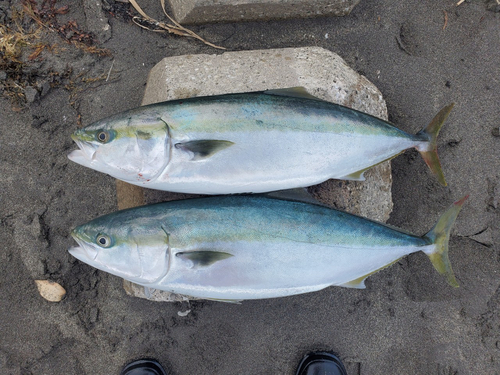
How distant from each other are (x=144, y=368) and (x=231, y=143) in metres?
1.90

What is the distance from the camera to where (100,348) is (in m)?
2.66

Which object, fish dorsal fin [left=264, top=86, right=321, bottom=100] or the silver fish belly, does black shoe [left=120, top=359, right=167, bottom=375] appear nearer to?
the silver fish belly

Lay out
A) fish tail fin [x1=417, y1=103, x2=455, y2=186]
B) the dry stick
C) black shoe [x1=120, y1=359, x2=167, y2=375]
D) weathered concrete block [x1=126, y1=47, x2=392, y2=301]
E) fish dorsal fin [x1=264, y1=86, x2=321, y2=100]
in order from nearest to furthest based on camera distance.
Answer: fish dorsal fin [x1=264, y1=86, x2=321, y2=100]
fish tail fin [x1=417, y1=103, x2=455, y2=186]
weathered concrete block [x1=126, y1=47, x2=392, y2=301]
black shoe [x1=120, y1=359, x2=167, y2=375]
the dry stick

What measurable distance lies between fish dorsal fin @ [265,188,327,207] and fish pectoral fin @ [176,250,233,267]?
1.65 ft

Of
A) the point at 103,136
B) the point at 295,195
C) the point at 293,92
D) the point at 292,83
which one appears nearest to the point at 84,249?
the point at 103,136

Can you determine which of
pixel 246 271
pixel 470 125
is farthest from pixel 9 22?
pixel 470 125

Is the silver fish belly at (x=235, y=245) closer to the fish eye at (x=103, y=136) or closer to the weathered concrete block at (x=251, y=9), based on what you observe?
the fish eye at (x=103, y=136)

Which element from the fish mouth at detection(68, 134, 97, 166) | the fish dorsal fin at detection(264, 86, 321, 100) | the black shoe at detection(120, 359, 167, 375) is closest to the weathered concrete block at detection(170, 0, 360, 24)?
the fish dorsal fin at detection(264, 86, 321, 100)

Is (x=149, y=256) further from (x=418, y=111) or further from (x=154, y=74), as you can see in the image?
(x=418, y=111)

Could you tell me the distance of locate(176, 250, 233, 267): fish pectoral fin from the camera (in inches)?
78.1

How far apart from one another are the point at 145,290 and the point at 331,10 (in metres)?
2.65

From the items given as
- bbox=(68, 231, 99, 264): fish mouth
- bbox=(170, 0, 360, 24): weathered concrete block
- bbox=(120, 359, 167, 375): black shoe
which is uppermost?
bbox=(170, 0, 360, 24): weathered concrete block

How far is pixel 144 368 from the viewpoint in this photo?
8.53ft

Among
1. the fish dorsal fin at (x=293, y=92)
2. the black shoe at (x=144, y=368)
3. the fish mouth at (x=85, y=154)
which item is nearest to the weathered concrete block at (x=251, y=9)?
the fish dorsal fin at (x=293, y=92)
